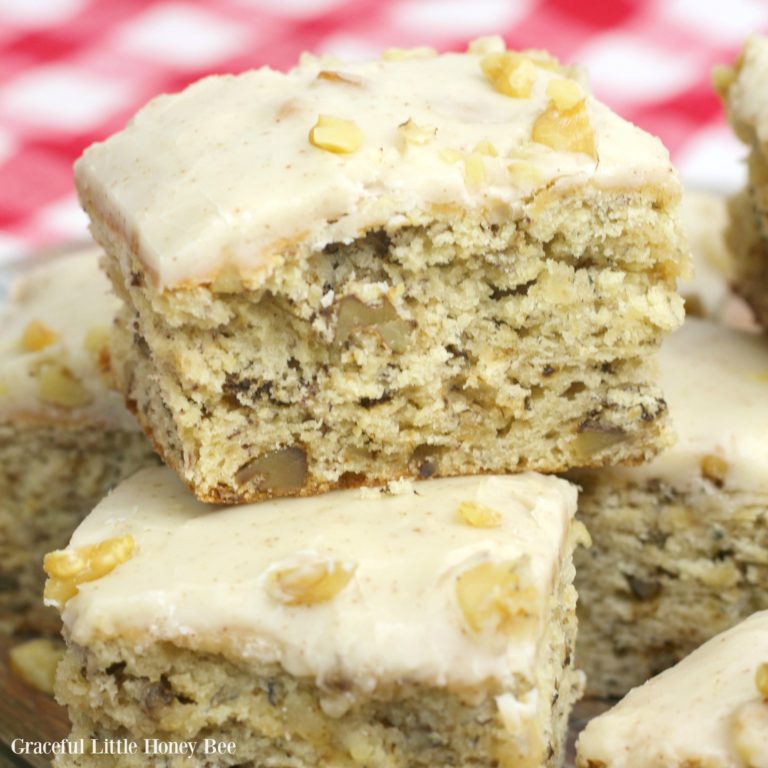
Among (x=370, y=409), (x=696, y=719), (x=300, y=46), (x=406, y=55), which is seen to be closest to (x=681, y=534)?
(x=696, y=719)

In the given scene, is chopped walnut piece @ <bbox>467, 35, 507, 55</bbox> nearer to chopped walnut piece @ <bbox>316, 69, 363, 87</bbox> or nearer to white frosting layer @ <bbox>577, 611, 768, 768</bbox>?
chopped walnut piece @ <bbox>316, 69, 363, 87</bbox>

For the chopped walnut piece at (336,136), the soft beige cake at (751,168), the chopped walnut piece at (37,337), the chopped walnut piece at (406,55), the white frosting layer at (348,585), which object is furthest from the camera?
the chopped walnut piece at (37,337)

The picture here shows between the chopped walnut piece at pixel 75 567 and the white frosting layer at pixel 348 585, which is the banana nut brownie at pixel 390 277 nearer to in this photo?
the white frosting layer at pixel 348 585

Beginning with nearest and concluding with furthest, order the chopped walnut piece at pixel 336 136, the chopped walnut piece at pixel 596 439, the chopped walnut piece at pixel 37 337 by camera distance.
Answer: the chopped walnut piece at pixel 336 136 < the chopped walnut piece at pixel 596 439 < the chopped walnut piece at pixel 37 337

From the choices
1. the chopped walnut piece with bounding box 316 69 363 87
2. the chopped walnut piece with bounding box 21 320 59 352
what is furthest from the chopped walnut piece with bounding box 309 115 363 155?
the chopped walnut piece with bounding box 21 320 59 352

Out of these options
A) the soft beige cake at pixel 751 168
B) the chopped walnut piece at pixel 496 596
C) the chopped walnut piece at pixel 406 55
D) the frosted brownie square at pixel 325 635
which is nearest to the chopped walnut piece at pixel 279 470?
the frosted brownie square at pixel 325 635

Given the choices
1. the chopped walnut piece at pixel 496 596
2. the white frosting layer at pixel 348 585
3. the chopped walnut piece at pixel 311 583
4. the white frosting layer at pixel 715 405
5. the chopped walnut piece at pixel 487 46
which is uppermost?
the chopped walnut piece at pixel 487 46

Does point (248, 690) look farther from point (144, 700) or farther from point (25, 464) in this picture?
point (25, 464)
